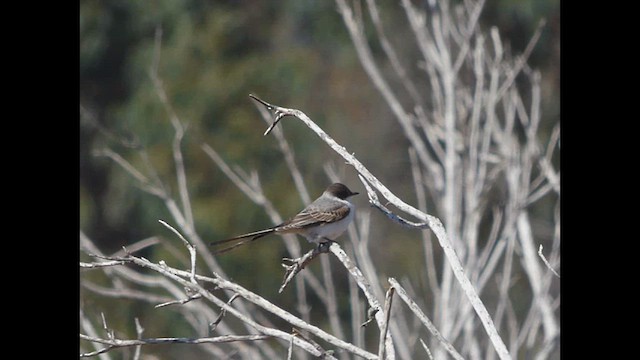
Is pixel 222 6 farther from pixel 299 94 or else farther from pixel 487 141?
pixel 487 141

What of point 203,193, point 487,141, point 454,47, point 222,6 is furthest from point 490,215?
point 487,141

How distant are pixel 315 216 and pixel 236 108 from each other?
10.1m

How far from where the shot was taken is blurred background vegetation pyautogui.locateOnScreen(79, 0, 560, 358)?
1473cm

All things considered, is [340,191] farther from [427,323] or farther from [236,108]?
[236,108]

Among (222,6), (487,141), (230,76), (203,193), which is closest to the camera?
(487,141)

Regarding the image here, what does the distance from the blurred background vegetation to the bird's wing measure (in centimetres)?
731

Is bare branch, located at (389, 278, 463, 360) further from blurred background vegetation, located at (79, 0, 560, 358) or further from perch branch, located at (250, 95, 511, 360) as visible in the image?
blurred background vegetation, located at (79, 0, 560, 358)

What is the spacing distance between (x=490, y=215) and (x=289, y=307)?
10.9 feet

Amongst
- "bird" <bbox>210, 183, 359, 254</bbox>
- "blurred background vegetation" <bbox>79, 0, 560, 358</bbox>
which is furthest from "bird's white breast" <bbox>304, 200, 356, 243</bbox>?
"blurred background vegetation" <bbox>79, 0, 560, 358</bbox>

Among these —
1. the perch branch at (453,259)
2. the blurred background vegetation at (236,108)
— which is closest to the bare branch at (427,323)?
the perch branch at (453,259)
